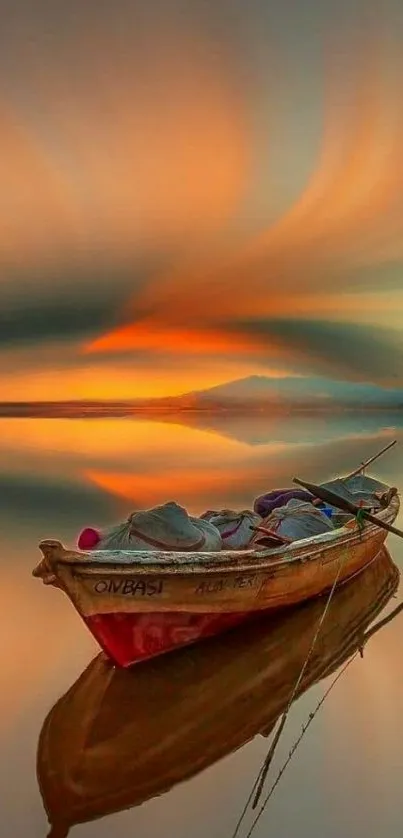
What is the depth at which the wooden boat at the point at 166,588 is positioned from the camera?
5.97 metres

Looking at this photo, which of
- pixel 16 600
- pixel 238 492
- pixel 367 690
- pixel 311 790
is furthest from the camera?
pixel 238 492

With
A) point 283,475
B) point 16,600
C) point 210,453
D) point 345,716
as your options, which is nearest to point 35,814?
point 345,716

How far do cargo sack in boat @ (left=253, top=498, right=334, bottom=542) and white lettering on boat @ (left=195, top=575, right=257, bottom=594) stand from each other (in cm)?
134

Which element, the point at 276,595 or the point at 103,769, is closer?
the point at 103,769

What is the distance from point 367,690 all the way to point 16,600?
4393 mm

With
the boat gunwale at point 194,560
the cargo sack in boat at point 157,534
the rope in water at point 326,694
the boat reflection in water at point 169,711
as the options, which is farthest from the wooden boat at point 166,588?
the rope in water at point 326,694

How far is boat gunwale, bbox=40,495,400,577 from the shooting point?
587 cm

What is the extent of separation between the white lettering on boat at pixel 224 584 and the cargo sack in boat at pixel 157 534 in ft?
1.74

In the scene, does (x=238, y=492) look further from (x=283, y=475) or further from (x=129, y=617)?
(x=129, y=617)

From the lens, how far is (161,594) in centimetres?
627

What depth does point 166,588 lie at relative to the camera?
6.27 meters

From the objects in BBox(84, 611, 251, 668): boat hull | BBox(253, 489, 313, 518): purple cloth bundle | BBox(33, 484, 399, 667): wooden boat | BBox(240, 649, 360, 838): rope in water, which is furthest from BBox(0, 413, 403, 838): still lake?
BBox(253, 489, 313, 518): purple cloth bundle

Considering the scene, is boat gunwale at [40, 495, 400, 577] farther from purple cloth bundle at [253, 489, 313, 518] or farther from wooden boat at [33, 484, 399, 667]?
purple cloth bundle at [253, 489, 313, 518]

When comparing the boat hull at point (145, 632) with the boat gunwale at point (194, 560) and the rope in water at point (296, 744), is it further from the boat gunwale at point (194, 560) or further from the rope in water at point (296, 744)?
the rope in water at point (296, 744)
